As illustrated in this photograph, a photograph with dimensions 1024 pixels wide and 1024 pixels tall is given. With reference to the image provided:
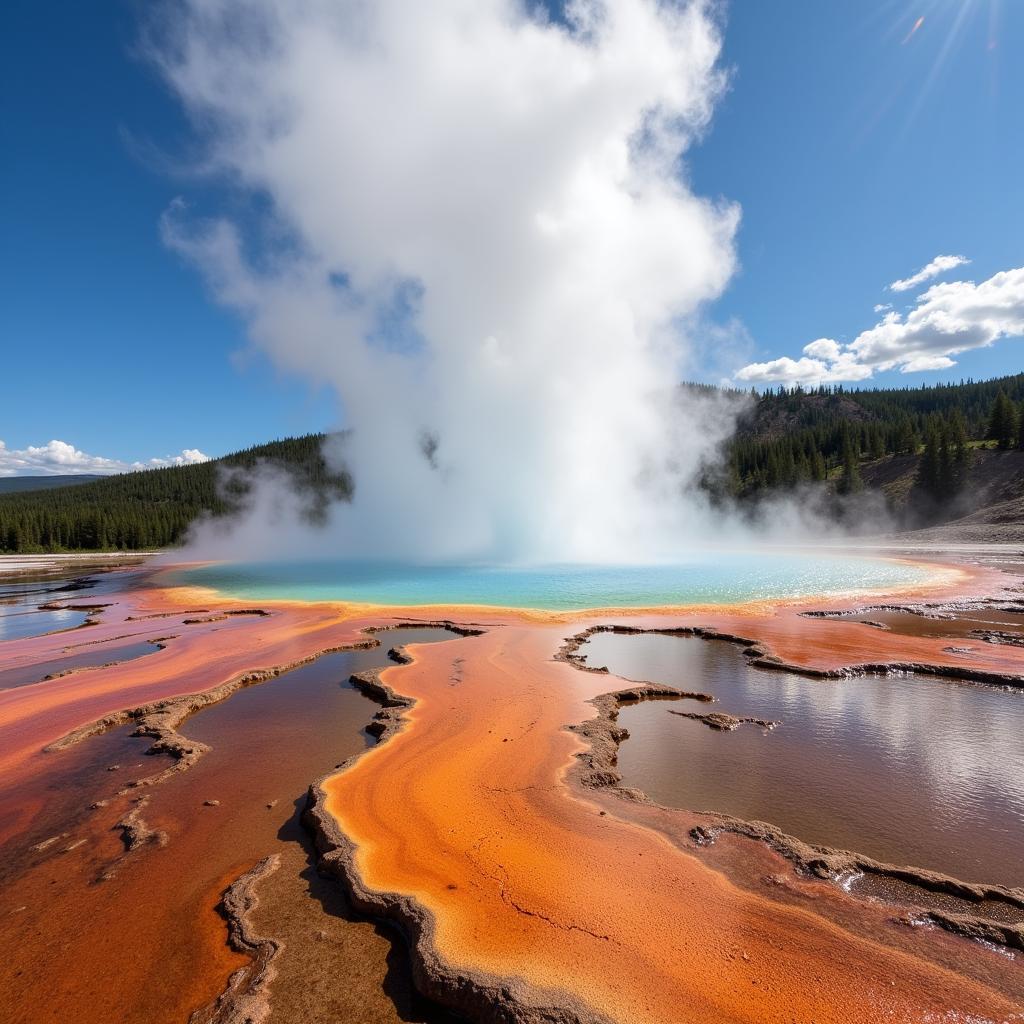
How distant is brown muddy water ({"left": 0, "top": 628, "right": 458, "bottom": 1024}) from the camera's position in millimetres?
3742

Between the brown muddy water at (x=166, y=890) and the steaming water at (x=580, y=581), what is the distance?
11942mm

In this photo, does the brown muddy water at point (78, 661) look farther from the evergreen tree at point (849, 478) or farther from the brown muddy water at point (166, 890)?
the evergreen tree at point (849, 478)

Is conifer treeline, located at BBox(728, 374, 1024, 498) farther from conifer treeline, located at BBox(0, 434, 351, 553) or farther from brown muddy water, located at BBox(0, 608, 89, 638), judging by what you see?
brown muddy water, located at BBox(0, 608, 89, 638)

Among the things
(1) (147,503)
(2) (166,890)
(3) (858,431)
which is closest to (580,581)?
(2) (166,890)

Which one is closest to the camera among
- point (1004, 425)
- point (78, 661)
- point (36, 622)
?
point (78, 661)

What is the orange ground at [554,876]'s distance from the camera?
3.42 m

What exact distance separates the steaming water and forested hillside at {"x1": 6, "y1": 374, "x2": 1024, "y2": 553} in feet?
81.7

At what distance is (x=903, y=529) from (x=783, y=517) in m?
12.3

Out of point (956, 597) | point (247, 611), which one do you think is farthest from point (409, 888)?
point (956, 597)

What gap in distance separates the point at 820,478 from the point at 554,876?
242 feet

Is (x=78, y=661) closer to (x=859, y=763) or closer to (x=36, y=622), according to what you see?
(x=36, y=622)

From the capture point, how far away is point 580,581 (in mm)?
23625

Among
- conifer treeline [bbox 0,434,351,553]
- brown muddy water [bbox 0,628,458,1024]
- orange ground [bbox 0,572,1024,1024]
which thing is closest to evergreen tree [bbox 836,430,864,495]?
orange ground [bbox 0,572,1024,1024]

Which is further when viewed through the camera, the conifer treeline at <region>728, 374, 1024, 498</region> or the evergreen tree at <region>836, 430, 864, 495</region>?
the evergreen tree at <region>836, 430, 864, 495</region>
